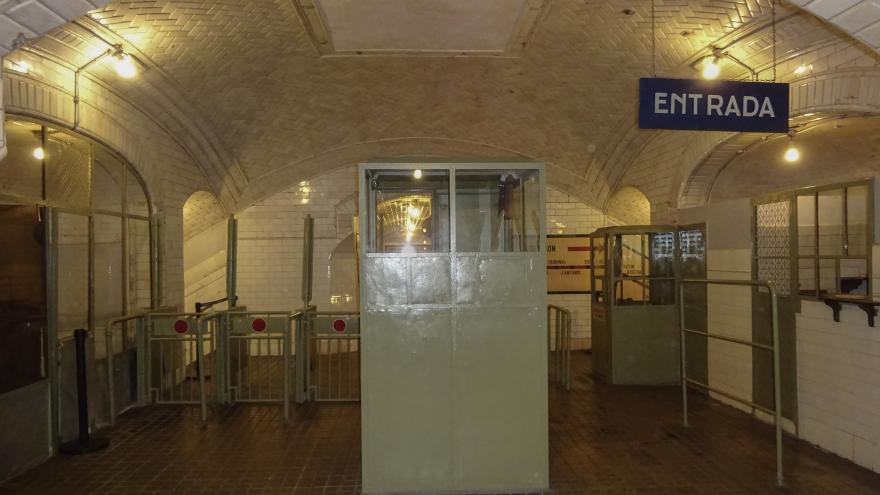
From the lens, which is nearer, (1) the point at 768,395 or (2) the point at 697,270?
(1) the point at 768,395

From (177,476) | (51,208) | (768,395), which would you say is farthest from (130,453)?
(768,395)

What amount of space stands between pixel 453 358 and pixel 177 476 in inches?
107

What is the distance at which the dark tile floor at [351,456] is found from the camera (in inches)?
195

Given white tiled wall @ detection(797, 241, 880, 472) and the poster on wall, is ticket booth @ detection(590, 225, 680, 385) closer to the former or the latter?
white tiled wall @ detection(797, 241, 880, 472)

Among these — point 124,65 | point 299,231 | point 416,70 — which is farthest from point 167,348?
point 416,70

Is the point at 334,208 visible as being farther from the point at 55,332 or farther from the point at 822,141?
the point at 822,141

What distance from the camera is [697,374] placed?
789cm

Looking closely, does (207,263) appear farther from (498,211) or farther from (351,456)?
(498,211)

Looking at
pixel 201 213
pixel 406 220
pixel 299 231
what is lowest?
pixel 406 220

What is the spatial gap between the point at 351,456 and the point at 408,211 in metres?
2.39

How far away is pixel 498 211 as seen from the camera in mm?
5270

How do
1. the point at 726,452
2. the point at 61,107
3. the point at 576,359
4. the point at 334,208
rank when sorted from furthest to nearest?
the point at 334,208
the point at 576,359
the point at 61,107
the point at 726,452

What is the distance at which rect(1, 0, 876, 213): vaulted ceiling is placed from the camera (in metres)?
6.34

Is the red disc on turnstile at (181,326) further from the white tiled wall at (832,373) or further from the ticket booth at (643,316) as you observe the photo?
the white tiled wall at (832,373)
